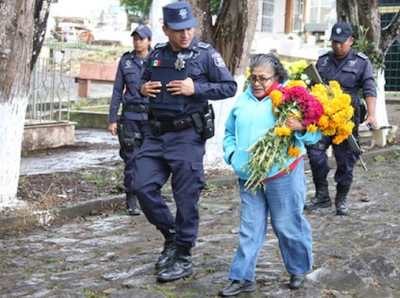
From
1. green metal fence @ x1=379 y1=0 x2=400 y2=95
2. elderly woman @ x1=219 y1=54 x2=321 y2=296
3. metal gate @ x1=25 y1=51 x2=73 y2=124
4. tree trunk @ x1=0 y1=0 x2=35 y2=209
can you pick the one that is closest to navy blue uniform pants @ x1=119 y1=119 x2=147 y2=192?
tree trunk @ x1=0 y1=0 x2=35 y2=209

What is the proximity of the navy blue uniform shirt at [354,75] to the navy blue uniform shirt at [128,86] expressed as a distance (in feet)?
6.24

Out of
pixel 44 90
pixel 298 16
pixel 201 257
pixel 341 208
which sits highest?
pixel 298 16

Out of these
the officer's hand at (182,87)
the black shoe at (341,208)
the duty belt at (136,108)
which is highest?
the officer's hand at (182,87)

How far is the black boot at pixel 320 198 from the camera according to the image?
8391 millimetres

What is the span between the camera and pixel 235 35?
1035 centimetres

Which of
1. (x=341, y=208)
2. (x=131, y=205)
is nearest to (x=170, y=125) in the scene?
(x=131, y=205)

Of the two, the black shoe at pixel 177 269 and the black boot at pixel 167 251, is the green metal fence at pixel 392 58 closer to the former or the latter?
the black boot at pixel 167 251

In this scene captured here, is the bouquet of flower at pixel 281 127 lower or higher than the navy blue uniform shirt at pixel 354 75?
lower

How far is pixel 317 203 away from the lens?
8.44 m

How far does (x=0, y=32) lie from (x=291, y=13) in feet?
96.7

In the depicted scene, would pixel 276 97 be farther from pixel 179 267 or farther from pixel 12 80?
pixel 12 80

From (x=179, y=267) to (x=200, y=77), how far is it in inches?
54.8

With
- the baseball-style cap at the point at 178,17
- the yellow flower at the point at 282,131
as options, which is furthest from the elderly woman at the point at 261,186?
the baseball-style cap at the point at 178,17

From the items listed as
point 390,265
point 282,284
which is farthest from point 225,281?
point 390,265
